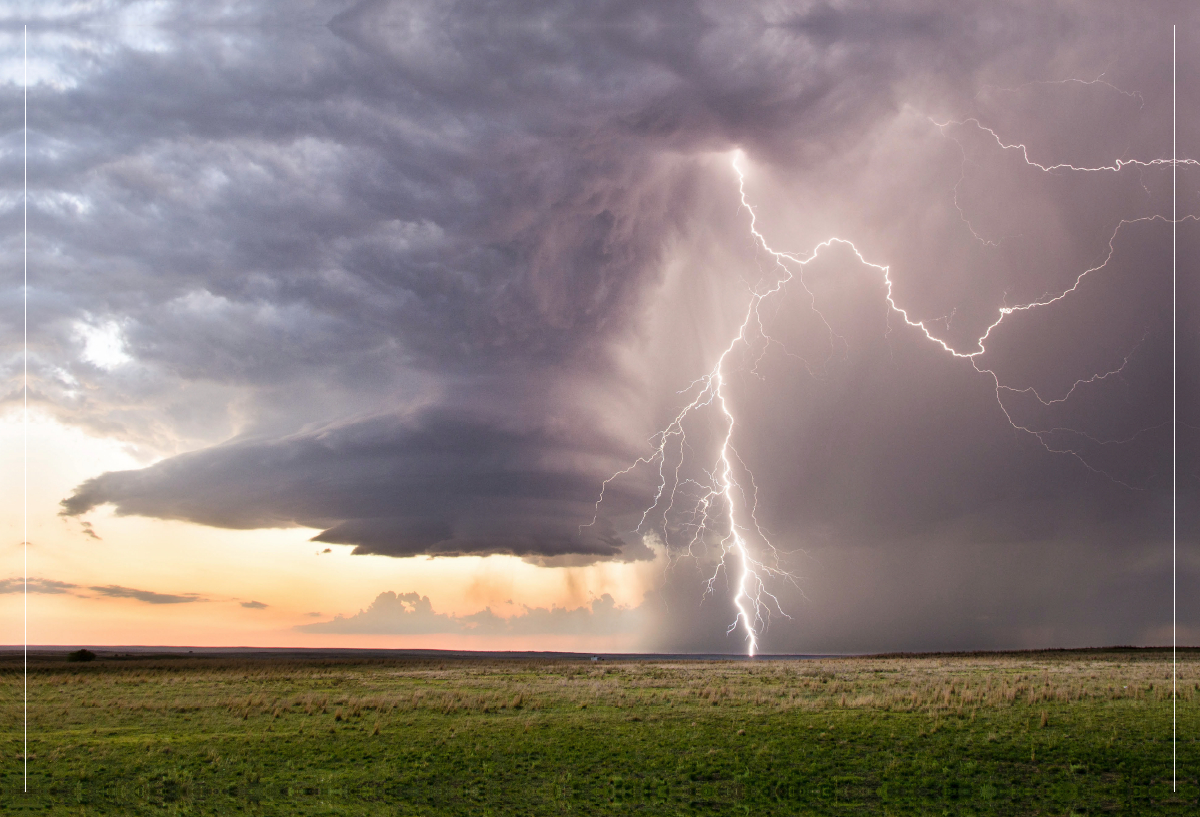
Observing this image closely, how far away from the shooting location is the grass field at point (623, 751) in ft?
57.1

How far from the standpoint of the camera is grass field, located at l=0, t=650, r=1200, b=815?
685 inches

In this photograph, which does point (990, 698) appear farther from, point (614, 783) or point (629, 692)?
point (614, 783)

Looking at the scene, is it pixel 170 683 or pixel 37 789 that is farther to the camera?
pixel 170 683

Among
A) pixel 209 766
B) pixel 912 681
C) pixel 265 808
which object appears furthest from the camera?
pixel 912 681

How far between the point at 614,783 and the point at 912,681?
1896cm

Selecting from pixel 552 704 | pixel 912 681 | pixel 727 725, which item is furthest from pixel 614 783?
pixel 912 681

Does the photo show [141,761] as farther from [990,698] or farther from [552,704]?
[990,698]

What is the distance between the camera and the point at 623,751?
21203 mm

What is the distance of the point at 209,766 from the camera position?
808 inches

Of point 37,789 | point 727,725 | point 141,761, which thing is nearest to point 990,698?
point 727,725

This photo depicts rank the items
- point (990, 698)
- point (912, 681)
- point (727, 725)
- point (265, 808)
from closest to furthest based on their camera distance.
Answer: point (265, 808)
point (727, 725)
point (990, 698)
point (912, 681)

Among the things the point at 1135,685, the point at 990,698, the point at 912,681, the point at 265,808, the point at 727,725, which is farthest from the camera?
the point at 912,681

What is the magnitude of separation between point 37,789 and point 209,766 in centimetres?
346

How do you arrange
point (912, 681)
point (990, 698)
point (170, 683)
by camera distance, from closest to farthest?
1. point (990, 698)
2. point (912, 681)
3. point (170, 683)
